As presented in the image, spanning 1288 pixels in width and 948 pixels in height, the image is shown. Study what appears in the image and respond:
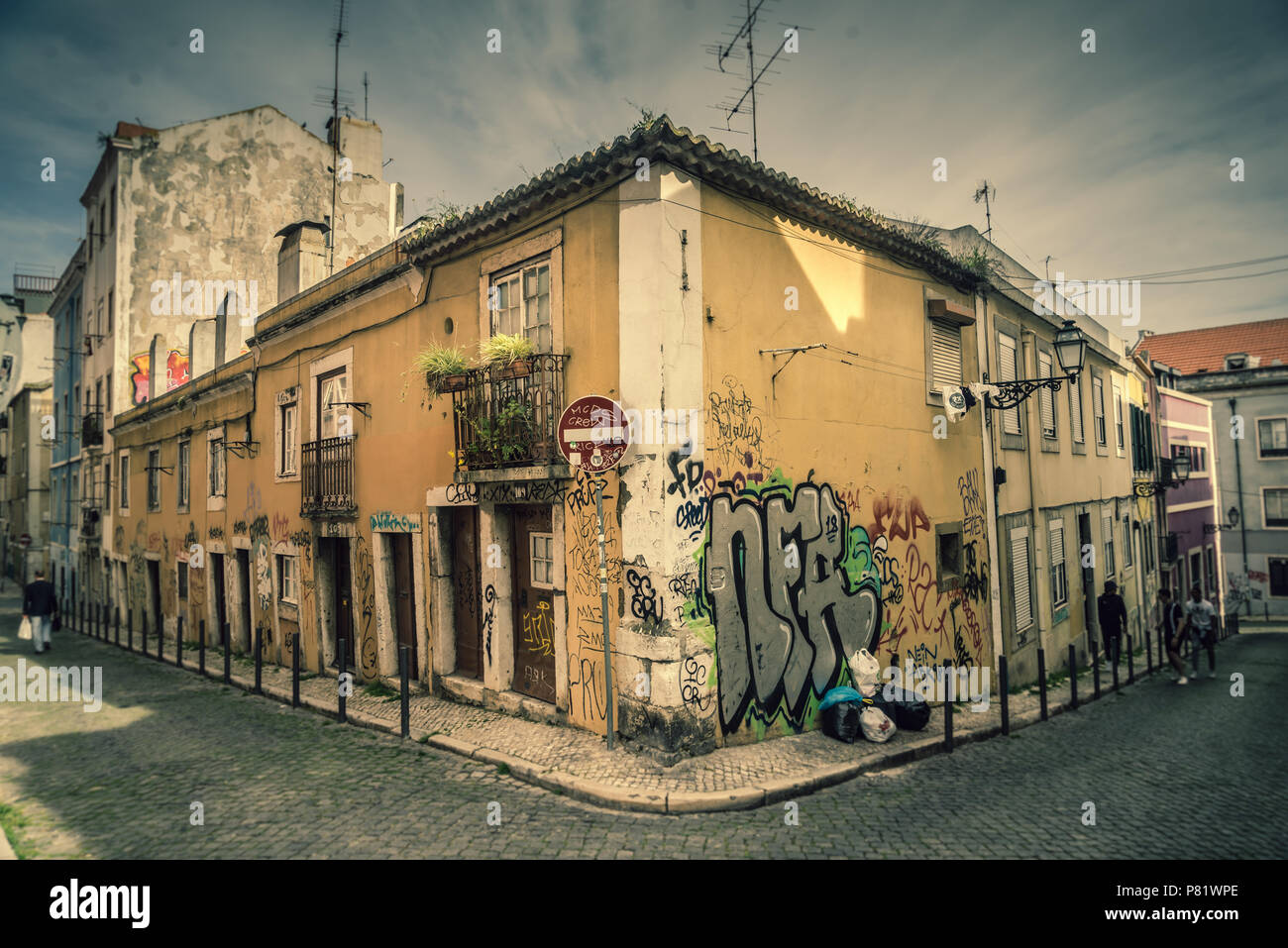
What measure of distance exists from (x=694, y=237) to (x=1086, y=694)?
32.2 ft

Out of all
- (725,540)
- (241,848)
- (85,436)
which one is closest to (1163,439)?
(725,540)

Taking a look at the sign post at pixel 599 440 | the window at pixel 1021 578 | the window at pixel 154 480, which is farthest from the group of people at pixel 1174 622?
the window at pixel 154 480

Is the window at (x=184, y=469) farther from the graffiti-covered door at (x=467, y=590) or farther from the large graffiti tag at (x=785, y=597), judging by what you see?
the large graffiti tag at (x=785, y=597)

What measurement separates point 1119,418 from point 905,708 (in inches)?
625

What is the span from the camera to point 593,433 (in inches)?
267

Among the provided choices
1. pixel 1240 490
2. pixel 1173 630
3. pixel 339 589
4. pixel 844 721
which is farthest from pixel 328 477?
pixel 1240 490

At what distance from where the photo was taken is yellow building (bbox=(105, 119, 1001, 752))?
6.90 meters

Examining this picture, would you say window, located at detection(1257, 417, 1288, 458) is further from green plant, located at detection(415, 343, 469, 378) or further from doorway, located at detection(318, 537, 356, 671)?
doorway, located at detection(318, 537, 356, 671)

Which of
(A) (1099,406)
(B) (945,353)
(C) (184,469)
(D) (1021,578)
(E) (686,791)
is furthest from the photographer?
(C) (184,469)

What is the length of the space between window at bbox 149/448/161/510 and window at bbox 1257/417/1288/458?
4393cm

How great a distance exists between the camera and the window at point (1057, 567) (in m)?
13.9

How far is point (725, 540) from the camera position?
282 inches

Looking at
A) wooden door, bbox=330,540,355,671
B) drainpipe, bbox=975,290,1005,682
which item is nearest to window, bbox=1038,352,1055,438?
drainpipe, bbox=975,290,1005,682

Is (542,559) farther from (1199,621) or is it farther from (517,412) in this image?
(1199,621)
